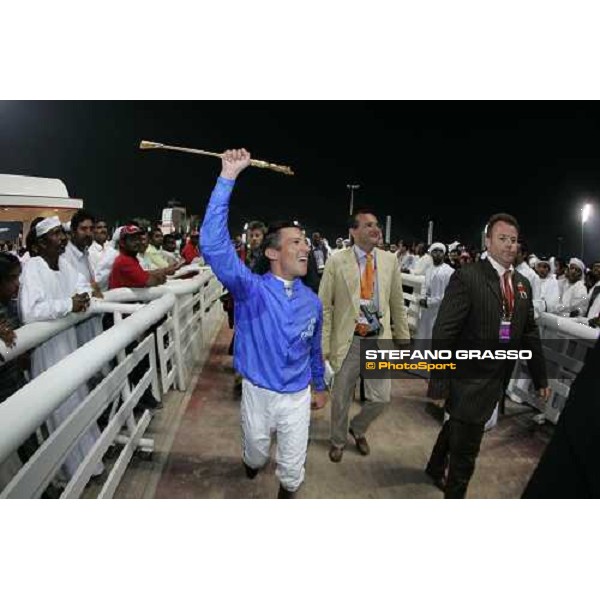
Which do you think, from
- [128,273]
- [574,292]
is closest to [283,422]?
[128,273]

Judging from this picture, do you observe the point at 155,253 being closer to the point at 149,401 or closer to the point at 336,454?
the point at 149,401

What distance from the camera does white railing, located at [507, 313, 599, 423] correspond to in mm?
3020

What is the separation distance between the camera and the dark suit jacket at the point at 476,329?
2133mm

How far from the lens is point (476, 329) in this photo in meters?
2.15

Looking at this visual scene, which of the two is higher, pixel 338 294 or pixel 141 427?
pixel 338 294

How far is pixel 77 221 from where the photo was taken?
10.3ft

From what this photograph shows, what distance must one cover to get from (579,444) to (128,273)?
2950 millimetres

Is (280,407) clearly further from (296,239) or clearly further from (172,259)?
(172,259)

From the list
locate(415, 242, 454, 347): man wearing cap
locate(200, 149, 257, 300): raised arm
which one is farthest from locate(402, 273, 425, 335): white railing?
locate(200, 149, 257, 300): raised arm

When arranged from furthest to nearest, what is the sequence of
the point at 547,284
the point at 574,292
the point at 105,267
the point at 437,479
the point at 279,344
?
the point at 574,292 < the point at 547,284 < the point at 105,267 < the point at 437,479 < the point at 279,344

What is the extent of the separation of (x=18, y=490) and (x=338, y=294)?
1.84 m

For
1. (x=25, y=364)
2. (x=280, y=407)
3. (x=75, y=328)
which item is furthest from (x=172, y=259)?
(x=280, y=407)

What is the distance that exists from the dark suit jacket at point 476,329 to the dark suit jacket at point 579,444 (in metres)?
1.44

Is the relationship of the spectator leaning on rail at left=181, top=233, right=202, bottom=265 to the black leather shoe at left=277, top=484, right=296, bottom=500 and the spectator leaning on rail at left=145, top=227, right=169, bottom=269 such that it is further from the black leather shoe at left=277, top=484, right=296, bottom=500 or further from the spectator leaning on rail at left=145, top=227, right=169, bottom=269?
the black leather shoe at left=277, top=484, right=296, bottom=500
